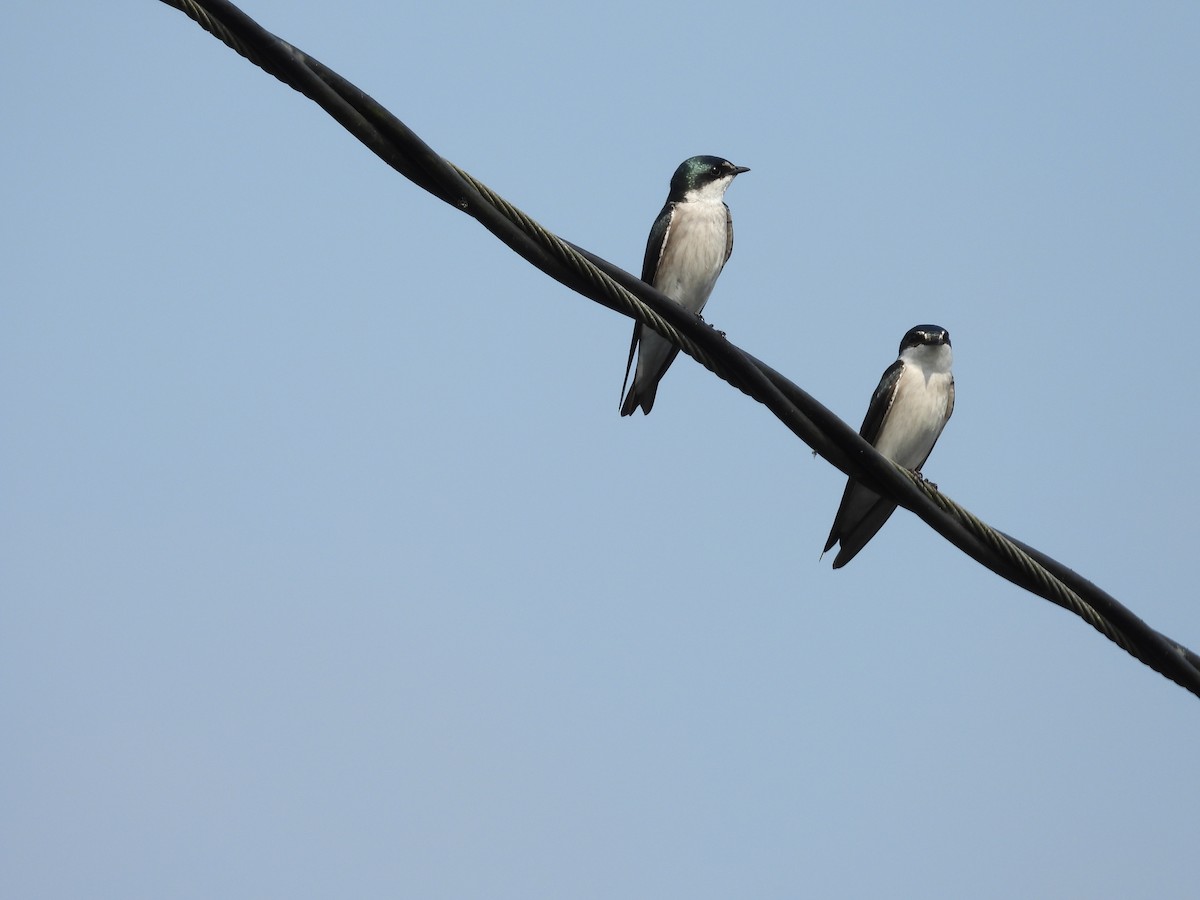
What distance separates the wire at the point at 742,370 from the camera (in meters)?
3.71

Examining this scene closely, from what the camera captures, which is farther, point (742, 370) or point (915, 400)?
point (915, 400)

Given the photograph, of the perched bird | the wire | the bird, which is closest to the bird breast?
the perched bird

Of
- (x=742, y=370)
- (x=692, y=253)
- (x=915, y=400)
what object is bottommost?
(x=742, y=370)

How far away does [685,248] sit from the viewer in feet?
30.9

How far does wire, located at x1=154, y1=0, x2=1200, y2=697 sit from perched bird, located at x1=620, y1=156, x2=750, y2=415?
5.14 m

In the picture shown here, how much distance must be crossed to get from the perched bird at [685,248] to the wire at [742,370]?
202 inches

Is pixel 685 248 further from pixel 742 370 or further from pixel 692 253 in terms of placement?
pixel 742 370

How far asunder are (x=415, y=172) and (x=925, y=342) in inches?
234

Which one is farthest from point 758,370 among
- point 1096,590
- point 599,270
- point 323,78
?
point 323,78

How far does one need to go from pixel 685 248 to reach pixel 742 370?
5.39m

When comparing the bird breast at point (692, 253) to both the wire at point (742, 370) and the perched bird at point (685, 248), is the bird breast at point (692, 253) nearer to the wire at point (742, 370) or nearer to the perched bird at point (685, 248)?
the perched bird at point (685, 248)

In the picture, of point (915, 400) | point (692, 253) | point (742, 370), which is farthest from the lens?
point (692, 253)

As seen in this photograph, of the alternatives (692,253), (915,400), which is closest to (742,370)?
(915,400)

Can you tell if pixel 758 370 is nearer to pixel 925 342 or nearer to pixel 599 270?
pixel 599 270
